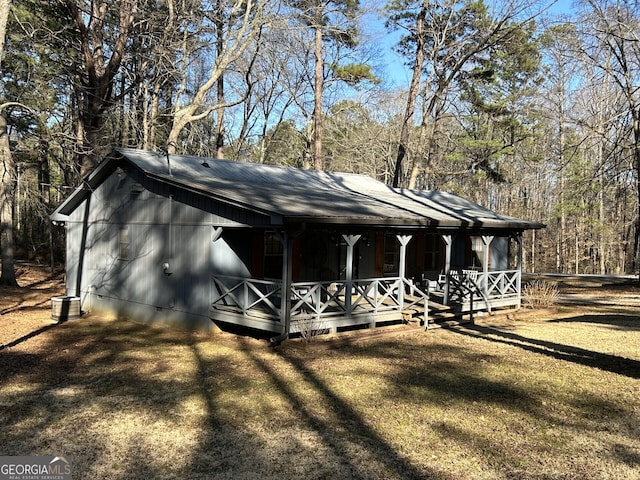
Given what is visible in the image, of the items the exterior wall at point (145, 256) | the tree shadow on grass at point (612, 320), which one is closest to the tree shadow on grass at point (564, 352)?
the tree shadow on grass at point (612, 320)

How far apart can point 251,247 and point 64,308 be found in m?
5.38

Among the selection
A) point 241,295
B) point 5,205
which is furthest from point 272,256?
point 5,205

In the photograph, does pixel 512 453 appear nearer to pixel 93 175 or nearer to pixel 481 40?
pixel 93 175

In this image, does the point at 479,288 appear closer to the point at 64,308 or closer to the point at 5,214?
the point at 64,308

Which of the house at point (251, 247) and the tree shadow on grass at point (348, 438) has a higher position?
the house at point (251, 247)

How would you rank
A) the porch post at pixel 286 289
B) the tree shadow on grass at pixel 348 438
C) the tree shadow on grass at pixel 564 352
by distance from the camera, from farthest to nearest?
the porch post at pixel 286 289
the tree shadow on grass at pixel 564 352
the tree shadow on grass at pixel 348 438

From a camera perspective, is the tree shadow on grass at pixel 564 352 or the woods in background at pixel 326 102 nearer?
the tree shadow on grass at pixel 564 352

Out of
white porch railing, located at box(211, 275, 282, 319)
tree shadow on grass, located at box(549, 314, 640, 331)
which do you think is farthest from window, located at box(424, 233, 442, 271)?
white porch railing, located at box(211, 275, 282, 319)

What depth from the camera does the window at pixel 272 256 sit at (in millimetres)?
12352

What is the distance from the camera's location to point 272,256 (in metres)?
12.5

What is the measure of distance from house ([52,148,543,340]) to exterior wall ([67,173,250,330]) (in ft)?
0.10

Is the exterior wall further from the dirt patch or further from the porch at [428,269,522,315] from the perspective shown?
the porch at [428,269,522,315]

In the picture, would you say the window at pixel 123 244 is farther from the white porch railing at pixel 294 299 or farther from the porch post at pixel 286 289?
the porch post at pixel 286 289

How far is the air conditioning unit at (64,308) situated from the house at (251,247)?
0.93 m
